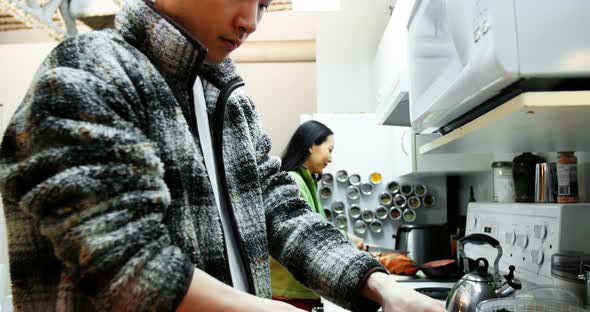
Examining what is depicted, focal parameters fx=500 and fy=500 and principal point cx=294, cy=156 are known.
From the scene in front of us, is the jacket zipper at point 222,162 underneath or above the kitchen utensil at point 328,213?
above

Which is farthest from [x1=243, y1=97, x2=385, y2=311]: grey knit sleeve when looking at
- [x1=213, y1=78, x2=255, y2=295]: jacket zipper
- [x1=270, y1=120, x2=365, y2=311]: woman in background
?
[x1=270, y1=120, x2=365, y2=311]: woman in background

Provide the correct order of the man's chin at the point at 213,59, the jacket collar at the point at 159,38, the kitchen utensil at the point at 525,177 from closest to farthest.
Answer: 1. the jacket collar at the point at 159,38
2. the man's chin at the point at 213,59
3. the kitchen utensil at the point at 525,177

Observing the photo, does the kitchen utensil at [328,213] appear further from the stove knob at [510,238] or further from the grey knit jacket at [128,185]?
the grey knit jacket at [128,185]

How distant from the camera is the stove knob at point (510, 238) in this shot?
1.70m

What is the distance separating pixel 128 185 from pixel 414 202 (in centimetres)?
317

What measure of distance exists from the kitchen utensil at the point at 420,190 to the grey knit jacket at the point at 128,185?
2.72m

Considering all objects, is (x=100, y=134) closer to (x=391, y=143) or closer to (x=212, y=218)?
(x=212, y=218)

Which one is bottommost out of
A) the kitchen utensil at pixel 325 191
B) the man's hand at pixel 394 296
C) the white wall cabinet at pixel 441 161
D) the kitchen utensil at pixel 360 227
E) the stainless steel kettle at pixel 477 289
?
the kitchen utensil at pixel 360 227

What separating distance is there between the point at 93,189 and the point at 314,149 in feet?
8.22

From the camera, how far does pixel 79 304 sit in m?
0.64

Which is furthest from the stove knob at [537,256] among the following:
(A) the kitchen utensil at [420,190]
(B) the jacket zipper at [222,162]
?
(A) the kitchen utensil at [420,190]

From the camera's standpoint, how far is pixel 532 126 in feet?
3.51

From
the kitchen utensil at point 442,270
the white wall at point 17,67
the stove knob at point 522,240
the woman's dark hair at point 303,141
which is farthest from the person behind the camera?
the white wall at point 17,67

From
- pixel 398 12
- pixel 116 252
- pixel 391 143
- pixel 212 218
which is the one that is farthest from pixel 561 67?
pixel 391 143
